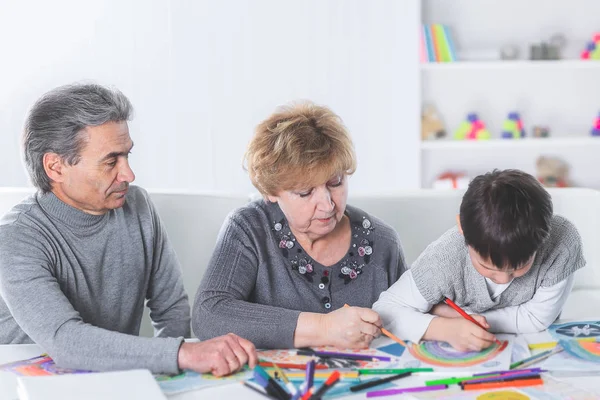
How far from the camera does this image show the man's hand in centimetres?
141

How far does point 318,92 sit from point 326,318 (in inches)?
112

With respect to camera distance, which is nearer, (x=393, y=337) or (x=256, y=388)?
(x=256, y=388)

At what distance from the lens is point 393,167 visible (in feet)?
14.4

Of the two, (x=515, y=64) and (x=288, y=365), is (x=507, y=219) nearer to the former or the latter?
(x=288, y=365)

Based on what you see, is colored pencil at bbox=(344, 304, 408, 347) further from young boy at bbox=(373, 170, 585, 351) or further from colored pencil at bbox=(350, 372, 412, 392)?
colored pencil at bbox=(350, 372, 412, 392)

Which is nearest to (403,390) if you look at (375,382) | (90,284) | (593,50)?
(375,382)

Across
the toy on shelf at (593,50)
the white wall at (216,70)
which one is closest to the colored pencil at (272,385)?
the white wall at (216,70)

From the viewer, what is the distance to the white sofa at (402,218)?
2314 millimetres

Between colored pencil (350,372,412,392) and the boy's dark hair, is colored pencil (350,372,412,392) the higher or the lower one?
the lower one

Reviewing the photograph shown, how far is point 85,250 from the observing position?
1825mm

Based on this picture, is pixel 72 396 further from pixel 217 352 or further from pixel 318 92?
pixel 318 92

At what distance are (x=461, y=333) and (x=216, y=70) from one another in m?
2.96

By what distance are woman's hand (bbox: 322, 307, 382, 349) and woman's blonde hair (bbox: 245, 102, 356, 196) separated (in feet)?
1.08

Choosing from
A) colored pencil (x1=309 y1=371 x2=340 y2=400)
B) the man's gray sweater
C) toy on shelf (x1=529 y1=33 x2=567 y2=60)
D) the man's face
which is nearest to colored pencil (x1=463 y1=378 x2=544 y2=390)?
colored pencil (x1=309 y1=371 x2=340 y2=400)
